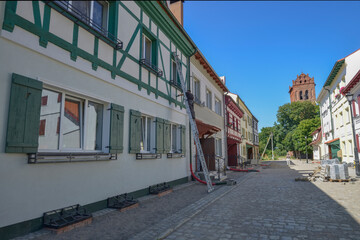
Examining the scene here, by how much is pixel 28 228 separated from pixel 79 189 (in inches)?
47.2

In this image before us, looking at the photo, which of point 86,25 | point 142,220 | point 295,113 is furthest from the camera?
point 295,113

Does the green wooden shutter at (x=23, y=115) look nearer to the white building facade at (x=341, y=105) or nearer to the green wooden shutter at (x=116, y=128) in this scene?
the green wooden shutter at (x=116, y=128)

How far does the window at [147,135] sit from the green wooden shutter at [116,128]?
5.06ft

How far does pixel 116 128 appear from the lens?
6.15 meters

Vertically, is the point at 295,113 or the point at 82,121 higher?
the point at 295,113

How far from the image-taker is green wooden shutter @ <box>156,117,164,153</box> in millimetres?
8294

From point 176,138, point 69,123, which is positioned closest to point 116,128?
point 69,123

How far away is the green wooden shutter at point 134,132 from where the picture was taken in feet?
22.3

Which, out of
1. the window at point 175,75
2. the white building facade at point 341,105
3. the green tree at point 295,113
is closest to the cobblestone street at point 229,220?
the window at point 175,75

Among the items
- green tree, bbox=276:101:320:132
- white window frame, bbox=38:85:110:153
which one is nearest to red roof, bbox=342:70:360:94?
white window frame, bbox=38:85:110:153

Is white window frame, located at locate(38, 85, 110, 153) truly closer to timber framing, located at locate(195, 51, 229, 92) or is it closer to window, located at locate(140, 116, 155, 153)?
window, located at locate(140, 116, 155, 153)

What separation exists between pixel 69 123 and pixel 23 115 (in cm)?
123

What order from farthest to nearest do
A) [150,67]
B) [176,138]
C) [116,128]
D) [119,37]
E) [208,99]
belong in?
[208,99]
[176,138]
[150,67]
[119,37]
[116,128]

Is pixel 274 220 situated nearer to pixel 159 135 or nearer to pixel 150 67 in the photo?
pixel 159 135
